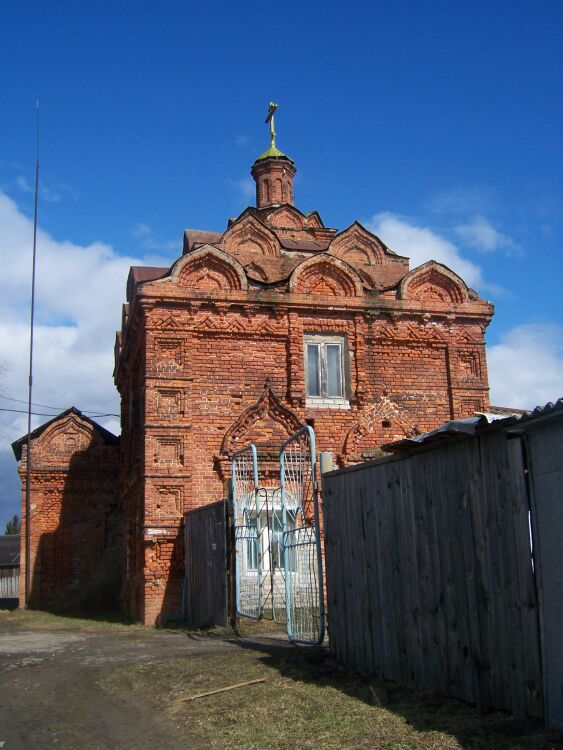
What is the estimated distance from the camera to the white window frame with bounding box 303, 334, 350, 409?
16422mm

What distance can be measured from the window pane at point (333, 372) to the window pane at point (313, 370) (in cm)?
18

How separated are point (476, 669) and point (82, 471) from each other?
16.3 metres

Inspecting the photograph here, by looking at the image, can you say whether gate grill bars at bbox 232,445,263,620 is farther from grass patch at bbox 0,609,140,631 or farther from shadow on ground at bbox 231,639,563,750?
shadow on ground at bbox 231,639,563,750

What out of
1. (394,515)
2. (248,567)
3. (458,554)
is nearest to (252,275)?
(248,567)

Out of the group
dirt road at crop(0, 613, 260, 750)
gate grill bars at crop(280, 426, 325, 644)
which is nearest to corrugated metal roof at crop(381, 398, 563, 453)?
gate grill bars at crop(280, 426, 325, 644)

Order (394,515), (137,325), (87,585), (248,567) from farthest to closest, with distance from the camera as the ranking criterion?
(87,585) → (137,325) → (248,567) → (394,515)

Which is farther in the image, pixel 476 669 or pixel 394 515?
pixel 394 515

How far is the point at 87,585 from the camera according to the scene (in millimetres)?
20625

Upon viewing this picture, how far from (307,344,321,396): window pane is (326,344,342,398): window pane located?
184 mm

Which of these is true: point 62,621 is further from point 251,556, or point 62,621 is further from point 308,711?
point 308,711

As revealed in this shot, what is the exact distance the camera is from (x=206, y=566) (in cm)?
1372

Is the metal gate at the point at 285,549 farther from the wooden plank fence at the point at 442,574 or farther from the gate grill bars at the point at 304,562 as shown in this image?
the wooden plank fence at the point at 442,574

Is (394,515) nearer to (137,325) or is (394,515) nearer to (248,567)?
(248,567)

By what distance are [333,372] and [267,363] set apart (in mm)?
1374
